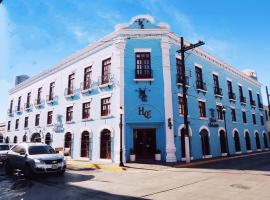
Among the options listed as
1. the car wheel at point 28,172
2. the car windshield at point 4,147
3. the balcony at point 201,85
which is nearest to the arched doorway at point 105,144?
the car windshield at point 4,147

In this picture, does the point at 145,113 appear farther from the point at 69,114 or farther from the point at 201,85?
the point at 69,114

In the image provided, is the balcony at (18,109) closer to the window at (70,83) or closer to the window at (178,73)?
the window at (70,83)

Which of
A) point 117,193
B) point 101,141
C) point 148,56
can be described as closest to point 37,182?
point 117,193

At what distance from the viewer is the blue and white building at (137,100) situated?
16.9 meters

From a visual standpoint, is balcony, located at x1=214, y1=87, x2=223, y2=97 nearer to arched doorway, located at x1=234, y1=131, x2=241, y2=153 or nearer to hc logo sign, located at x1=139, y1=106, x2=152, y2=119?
arched doorway, located at x1=234, y1=131, x2=241, y2=153

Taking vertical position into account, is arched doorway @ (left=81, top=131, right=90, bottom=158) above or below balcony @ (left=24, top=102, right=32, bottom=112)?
below

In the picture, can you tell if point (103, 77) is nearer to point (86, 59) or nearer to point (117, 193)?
point (86, 59)

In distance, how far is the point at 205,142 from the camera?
20453 mm

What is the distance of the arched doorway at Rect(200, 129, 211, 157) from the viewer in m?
20.0

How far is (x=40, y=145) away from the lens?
1205 centimetres

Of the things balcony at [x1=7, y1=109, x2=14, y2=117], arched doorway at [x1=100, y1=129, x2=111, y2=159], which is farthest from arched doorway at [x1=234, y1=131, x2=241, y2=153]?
balcony at [x1=7, y1=109, x2=14, y2=117]

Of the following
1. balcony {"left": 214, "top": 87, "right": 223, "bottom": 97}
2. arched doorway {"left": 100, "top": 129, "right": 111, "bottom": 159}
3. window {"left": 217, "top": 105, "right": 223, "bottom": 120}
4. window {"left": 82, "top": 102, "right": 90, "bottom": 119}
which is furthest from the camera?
balcony {"left": 214, "top": 87, "right": 223, "bottom": 97}

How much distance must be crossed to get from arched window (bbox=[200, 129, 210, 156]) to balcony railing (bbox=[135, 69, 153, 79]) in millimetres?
7398

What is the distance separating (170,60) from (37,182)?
13.3 meters
